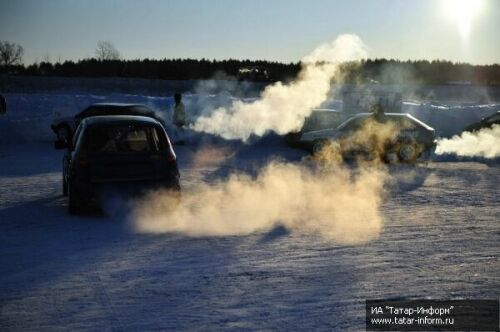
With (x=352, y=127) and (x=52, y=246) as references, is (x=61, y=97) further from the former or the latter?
(x=52, y=246)

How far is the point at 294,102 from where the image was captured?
2080 cm

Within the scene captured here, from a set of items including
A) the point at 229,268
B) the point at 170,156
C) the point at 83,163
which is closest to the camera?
the point at 229,268

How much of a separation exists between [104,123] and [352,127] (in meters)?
9.15

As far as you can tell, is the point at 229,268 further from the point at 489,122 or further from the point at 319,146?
the point at 489,122

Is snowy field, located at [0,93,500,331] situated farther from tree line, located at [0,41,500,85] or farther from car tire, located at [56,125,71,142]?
tree line, located at [0,41,500,85]

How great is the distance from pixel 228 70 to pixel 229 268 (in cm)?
5248

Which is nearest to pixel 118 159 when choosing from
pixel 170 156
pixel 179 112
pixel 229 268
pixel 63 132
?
pixel 170 156

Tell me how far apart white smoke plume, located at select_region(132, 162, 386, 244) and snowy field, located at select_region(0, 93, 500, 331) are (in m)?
0.30

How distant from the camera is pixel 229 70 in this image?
57.2 m

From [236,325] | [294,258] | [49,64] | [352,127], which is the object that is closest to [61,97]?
[352,127]

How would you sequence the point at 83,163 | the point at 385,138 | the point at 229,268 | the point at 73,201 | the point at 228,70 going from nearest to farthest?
the point at 229,268 < the point at 83,163 < the point at 73,201 < the point at 385,138 < the point at 228,70

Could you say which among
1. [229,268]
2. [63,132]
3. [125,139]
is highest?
[125,139]

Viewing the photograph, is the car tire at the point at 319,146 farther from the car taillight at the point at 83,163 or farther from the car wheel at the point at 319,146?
the car taillight at the point at 83,163

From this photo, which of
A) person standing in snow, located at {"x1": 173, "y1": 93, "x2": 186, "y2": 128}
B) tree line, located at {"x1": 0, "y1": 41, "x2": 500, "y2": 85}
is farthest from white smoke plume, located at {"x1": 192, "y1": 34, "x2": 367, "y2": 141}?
tree line, located at {"x1": 0, "y1": 41, "x2": 500, "y2": 85}
